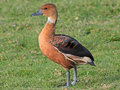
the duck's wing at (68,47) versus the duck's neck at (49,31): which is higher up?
the duck's neck at (49,31)

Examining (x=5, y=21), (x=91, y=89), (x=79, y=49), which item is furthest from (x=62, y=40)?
(x=5, y=21)

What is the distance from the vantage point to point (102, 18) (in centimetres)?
1140

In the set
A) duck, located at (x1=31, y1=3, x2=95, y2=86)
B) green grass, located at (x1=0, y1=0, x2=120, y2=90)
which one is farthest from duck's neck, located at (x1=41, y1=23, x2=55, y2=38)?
green grass, located at (x1=0, y1=0, x2=120, y2=90)

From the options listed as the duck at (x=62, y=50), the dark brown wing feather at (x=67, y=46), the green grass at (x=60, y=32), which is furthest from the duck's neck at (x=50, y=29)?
the green grass at (x=60, y=32)

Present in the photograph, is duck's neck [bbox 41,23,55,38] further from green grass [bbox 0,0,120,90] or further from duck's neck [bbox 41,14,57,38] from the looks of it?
green grass [bbox 0,0,120,90]

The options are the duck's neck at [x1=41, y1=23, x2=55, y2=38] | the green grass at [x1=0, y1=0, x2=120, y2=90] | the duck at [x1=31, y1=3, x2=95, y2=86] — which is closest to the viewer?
the duck at [x1=31, y1=3, x2=95, y2=86]

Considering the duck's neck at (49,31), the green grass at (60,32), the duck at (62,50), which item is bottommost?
the green grass at (60,32)

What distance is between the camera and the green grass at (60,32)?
6902mm

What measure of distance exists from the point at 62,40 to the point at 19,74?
1895 millimetres

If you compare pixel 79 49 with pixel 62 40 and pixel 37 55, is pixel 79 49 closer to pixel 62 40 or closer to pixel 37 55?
pixel 62 40

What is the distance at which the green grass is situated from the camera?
6.90 m

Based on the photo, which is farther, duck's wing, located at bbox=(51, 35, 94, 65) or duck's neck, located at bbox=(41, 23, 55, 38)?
duck's neck, located at bbox=(41, 23, 55, 38)

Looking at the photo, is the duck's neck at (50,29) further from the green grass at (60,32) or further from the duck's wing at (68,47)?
the green grass at (60,32)

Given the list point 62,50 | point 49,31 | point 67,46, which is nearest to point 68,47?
point 67,46
